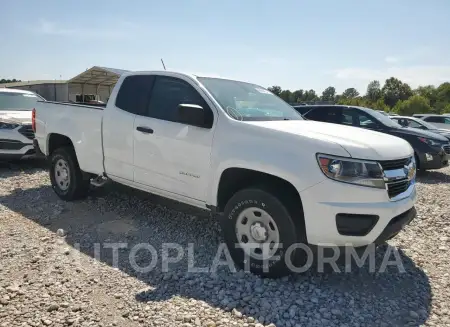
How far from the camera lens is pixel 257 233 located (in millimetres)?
3375

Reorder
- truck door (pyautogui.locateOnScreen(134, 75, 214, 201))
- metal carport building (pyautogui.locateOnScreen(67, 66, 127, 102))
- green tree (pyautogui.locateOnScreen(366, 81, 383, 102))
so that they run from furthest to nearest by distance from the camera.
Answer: green tree (pyautogui.locateOnScreen(366, 81, 383, 102))
metal carport building (pyautogui.locateOnScreen(67, 66, 127, 102))
truck door (pyautogui.locateOnScreen(134, 75, 214, 201))

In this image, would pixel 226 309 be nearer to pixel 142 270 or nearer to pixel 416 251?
pixel 142 270

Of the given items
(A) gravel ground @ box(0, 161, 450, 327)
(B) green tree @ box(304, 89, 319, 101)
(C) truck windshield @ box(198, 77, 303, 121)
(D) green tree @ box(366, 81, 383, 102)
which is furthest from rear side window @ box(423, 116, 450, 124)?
(B) green tree @ box(304, 89, 319, 101)

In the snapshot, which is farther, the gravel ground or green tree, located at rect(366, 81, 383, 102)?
green tree, located at rect(366, 81, 383, 102)

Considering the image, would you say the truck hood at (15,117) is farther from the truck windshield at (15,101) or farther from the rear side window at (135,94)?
the rear side window at (135,94)

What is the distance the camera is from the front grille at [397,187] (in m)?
3.12

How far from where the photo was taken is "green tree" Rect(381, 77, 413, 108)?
284 feet

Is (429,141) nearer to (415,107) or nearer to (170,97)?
(170,97)

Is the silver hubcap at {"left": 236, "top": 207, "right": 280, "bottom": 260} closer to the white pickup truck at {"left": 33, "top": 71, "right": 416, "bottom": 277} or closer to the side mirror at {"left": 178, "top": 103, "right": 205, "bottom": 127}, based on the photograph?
the white pickup truck at {"left": 33, "top": 71, "right": 416, "bottom": 277}

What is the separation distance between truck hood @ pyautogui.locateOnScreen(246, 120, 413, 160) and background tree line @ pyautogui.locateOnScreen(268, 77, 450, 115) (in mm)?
34936

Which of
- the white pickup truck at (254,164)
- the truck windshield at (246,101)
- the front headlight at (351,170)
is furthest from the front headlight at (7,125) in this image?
the front headlight at (351,170)

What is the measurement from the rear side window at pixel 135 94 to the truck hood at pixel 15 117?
417cm

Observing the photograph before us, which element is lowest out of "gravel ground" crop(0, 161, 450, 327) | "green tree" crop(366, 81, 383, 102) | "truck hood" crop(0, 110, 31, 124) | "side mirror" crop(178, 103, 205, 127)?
"gravel ground" crop(0, 161, 450, 327)

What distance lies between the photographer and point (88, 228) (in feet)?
15.2
